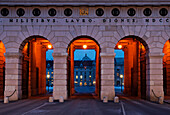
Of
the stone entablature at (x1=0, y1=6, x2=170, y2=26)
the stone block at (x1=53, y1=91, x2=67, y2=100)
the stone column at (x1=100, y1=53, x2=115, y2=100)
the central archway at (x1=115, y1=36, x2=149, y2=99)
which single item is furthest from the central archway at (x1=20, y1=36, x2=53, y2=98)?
the central archway at (x1=115, y1=36, x2=149, y2=99)

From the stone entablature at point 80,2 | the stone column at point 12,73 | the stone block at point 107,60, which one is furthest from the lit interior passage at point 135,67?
the stone column at point 12,73

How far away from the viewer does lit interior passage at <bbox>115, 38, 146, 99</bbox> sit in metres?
27.9

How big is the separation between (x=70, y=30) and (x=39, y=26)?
3829mm

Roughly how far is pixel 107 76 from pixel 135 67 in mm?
9343

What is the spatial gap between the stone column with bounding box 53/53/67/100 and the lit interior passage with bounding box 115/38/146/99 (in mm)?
10533

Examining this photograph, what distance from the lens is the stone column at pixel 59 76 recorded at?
2459 cm

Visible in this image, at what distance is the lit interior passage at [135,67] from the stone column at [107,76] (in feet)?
16.9

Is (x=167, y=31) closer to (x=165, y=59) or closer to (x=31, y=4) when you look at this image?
(x=165, y=59)

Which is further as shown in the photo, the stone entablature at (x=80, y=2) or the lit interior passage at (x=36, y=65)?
the lit interior passage at (x=36, y=65)

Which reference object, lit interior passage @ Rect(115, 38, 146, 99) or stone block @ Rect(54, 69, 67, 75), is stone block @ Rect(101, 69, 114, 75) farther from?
lit interior passage @ Rect(115, 38, 146, 99)

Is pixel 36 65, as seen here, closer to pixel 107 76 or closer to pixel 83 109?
pixel 107 76

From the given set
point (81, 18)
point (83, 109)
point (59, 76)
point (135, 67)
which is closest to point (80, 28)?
point (81, 18)

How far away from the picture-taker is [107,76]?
973 inches

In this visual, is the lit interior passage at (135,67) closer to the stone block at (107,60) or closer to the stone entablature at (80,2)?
the stone block at (107,60)
